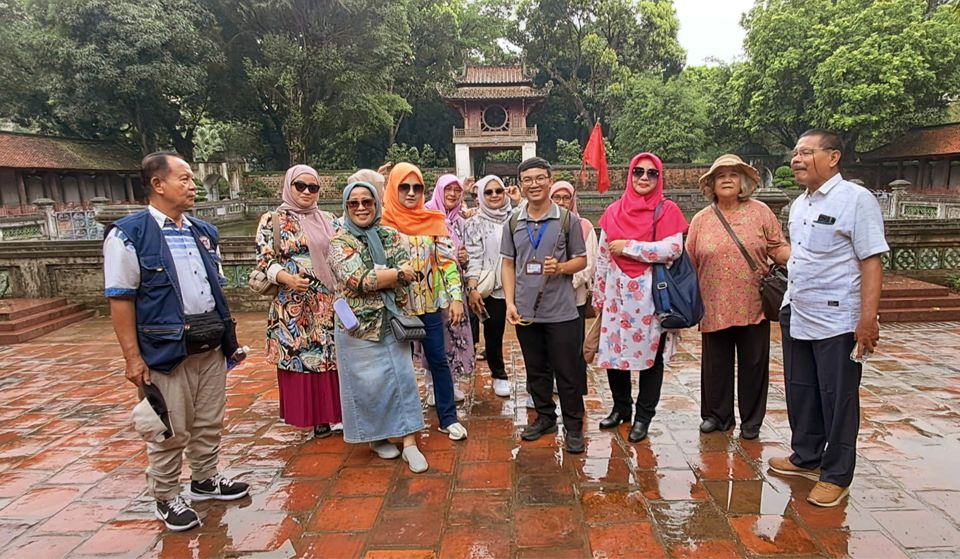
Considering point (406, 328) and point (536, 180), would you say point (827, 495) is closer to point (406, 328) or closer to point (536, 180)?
point (536, 180)

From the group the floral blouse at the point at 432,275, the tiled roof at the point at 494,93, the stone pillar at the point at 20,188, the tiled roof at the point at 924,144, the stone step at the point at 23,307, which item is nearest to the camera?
the floral blouse at the point at 432,275

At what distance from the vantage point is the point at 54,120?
2505 cm

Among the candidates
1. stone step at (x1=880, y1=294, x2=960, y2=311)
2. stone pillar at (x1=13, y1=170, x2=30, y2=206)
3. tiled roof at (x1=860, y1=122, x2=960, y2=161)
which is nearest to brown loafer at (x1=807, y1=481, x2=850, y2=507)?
stone step at (x1=880, y1=294, x2=960, y2=311)

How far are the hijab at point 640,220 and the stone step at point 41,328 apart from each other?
6.96m

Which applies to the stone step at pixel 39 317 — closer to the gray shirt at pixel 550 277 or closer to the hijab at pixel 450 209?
the hijab at pixel 450 209

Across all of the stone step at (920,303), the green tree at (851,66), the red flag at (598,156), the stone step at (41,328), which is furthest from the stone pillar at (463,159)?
the red flag at (598,156)

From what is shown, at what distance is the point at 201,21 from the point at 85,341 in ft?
72.6

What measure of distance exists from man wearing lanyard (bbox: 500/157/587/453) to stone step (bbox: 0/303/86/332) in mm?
6502

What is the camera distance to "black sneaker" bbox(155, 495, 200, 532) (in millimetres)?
2494

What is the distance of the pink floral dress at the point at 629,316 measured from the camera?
3.08 metres

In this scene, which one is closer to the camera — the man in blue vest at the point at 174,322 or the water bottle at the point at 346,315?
the man in blue vest at the point at 174,322

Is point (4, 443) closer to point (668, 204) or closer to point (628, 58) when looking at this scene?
point (668, 204)

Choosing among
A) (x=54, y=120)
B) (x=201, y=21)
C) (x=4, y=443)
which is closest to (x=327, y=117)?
(x=201, y=21)

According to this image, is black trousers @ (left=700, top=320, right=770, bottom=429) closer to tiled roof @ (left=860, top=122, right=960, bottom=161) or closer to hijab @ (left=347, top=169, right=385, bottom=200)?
hijab @ (left=347, top=169, right=385, bottom=200)
